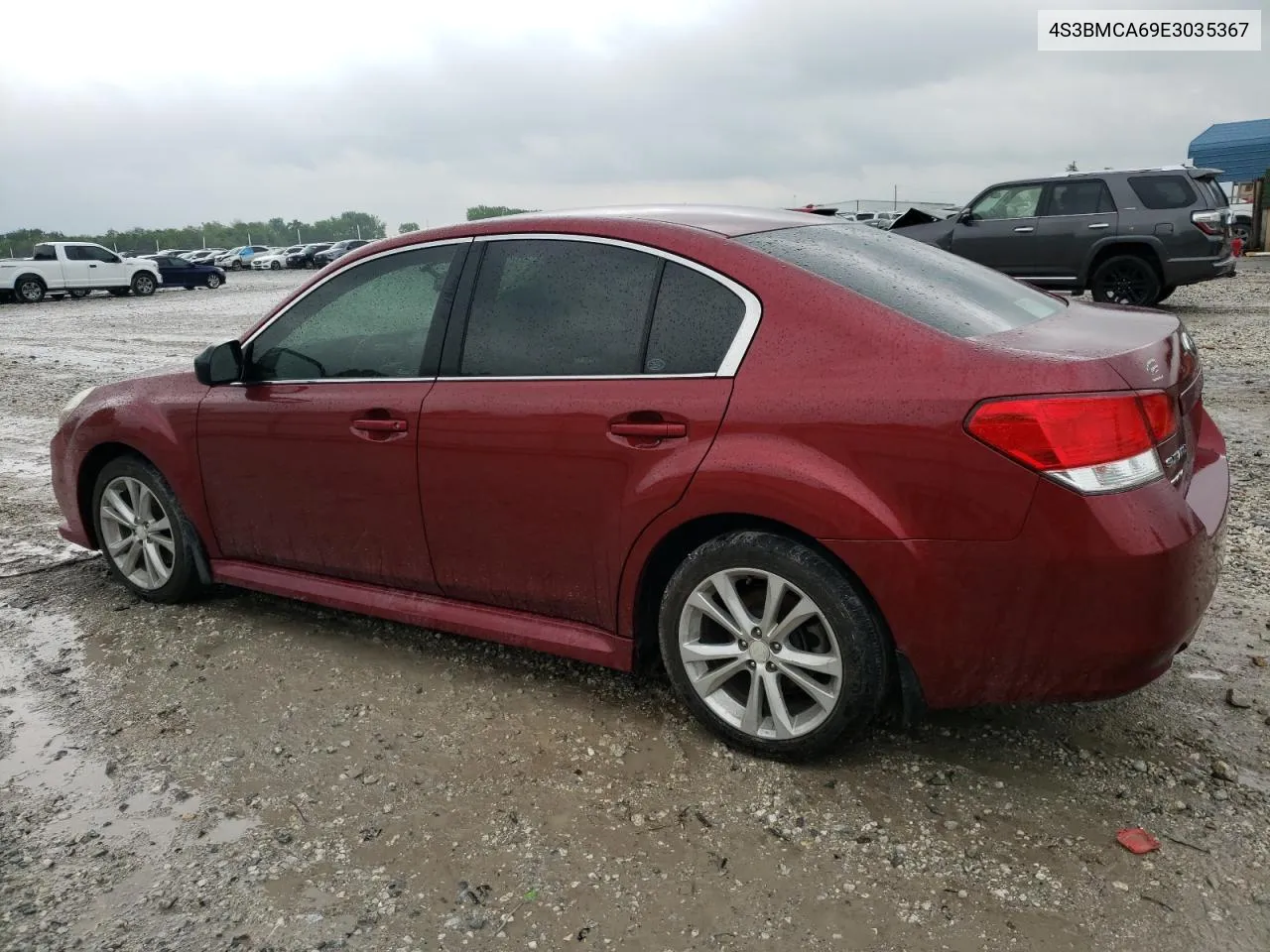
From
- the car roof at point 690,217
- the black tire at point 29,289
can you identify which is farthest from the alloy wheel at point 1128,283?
the black tire at point 29,289

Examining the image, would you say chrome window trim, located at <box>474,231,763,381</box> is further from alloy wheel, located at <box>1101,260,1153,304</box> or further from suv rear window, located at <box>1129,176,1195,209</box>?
suv rear window, located at <box>1129,176,1195,209</box>

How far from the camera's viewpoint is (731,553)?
3.00 meters

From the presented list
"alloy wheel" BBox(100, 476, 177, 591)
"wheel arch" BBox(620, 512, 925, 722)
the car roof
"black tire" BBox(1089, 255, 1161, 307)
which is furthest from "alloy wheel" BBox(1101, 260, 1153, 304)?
"alloy wheel" BBox(100, 476, 177, 591)

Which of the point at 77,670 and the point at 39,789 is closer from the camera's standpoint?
the point at 39,789

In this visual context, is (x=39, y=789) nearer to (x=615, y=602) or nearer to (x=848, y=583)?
(x=615, y=602)

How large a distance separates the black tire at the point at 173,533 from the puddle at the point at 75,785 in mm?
531

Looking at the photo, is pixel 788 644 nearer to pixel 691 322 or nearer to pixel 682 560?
pixel 682 560

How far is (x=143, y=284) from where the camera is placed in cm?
3169

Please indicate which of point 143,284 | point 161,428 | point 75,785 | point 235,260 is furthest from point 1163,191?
point 235,260

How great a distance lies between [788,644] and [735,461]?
1.83ft

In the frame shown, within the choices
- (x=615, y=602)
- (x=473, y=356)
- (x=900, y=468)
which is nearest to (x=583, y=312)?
(x=473, y=356)

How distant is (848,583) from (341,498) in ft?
6.35

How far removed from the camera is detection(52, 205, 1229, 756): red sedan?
2615mm

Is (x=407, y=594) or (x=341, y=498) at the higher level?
(x=341, y=498)
